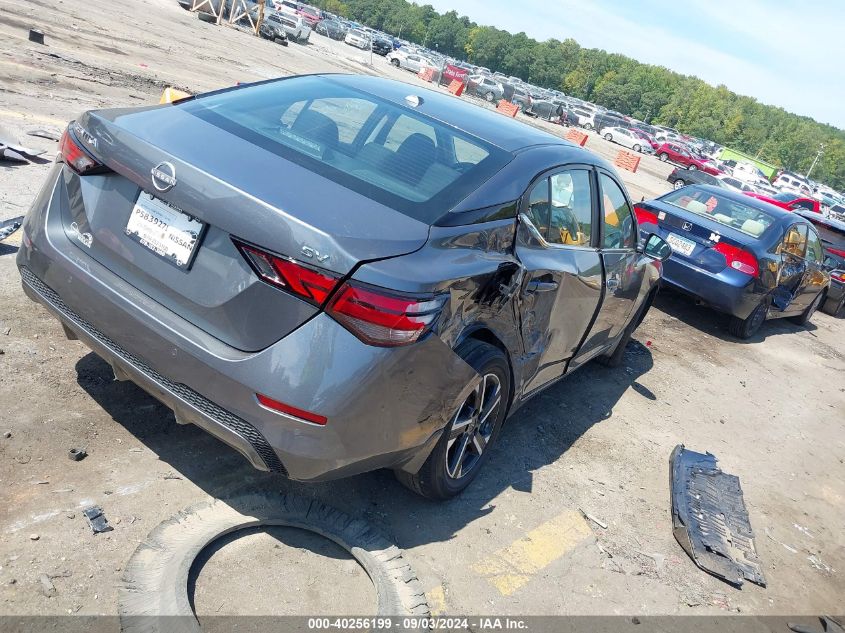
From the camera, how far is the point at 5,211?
5492mm

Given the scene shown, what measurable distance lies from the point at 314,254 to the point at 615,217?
3.09 metres

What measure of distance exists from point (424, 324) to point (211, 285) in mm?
818

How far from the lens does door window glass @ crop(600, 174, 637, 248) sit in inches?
193

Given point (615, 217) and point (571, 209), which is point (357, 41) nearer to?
point (615, 217)

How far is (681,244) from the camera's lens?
29.0 feet

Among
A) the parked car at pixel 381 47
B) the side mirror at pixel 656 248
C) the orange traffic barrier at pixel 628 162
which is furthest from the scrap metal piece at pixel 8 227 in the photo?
the parked car at pixel 381 47

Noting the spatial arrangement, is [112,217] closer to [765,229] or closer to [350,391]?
[350,391]

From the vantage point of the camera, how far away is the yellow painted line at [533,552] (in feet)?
11.3

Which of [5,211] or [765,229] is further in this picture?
[765,229]

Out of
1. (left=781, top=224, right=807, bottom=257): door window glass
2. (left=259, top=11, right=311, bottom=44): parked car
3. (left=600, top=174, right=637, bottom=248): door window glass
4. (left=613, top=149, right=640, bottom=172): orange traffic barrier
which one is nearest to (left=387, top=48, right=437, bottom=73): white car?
(left=259, top=11, right=311, bottom=44): parked car

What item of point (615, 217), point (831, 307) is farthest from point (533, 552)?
point (831, 307)

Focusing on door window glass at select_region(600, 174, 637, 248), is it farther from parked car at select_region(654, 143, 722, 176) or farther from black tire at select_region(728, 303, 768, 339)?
parked car at select_region(654, 143, 722, 176)

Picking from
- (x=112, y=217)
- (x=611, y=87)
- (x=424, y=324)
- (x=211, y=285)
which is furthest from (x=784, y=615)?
(x=611, y=87)

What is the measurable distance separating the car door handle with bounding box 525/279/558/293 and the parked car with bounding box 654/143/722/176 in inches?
2109
